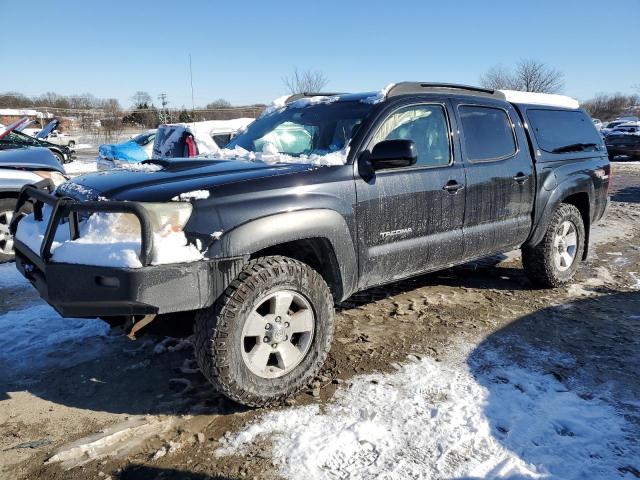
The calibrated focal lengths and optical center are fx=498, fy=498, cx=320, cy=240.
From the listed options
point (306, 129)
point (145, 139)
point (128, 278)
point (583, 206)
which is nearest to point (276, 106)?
point (306, 129)

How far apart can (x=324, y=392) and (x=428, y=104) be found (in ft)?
7.40

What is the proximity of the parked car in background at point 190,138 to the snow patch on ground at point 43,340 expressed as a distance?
205 inches

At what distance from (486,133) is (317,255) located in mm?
2025

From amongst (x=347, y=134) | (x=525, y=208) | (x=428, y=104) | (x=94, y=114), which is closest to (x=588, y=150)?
(x=525, y=208)

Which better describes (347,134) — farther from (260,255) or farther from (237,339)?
(237,339)

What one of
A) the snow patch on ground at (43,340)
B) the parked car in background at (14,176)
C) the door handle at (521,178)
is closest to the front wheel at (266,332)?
the snow patch on ground at (43,340)

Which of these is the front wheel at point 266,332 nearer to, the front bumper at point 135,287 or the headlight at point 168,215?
the front bumper at point 135,287

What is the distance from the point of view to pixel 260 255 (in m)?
2.99

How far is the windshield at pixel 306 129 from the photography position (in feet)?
11.5

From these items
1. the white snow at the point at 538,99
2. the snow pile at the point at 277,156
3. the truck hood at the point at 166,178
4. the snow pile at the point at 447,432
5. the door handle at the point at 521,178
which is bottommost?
the snow pile at the point at 447,432

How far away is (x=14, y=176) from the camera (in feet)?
18.6

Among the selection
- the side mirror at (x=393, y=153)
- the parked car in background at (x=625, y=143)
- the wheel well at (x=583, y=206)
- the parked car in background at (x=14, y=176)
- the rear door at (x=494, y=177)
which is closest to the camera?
the side mirror at (x=393, y=153)

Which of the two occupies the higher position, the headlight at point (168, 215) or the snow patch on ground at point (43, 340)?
the headlight at point (168, 215)

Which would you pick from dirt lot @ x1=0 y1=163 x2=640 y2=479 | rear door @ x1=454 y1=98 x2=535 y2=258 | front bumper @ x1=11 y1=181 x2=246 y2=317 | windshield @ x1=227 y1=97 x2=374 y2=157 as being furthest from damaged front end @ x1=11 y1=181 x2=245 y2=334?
rear door @ x1=454 y1=98 x2=535 y2=258
